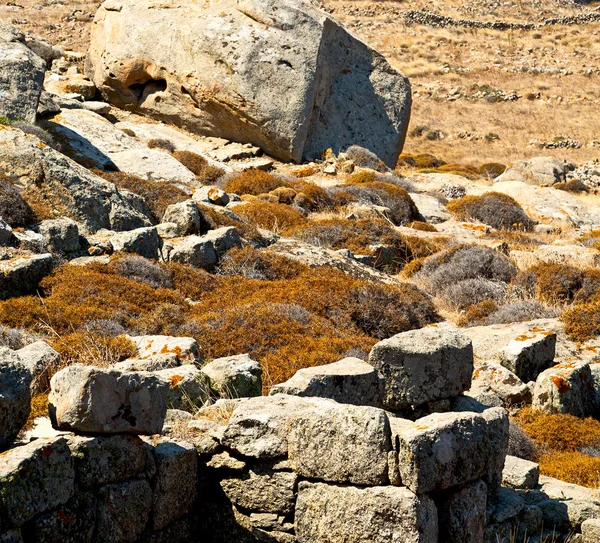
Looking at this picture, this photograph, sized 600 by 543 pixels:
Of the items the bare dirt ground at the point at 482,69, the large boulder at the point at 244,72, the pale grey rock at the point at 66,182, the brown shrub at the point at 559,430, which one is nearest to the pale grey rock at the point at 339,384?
the brown shrub at the point at 559,430

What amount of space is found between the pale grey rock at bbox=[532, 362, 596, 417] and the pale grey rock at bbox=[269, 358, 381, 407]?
3.23m

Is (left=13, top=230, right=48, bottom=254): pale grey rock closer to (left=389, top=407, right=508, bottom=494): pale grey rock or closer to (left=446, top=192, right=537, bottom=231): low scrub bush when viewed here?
(left=389, top=407, right=508, bottom=494): pale grey rock

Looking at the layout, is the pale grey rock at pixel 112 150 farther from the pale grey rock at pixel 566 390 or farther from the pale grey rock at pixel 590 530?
the pale grey rock at pixel 590 530

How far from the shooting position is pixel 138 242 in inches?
522

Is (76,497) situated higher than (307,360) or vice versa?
(76,497)

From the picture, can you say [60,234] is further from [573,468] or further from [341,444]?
[341,444]

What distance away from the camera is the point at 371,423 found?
5.46 m

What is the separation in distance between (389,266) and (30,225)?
7.34 metres

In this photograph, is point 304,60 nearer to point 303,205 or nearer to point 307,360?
point 303,205

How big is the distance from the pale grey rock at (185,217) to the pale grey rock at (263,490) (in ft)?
29.5

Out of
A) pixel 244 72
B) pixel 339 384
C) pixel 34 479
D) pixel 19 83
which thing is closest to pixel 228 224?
pixel 19 83

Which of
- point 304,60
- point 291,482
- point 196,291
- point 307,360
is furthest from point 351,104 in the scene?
point 291,482

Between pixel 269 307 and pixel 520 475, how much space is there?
5059 mm

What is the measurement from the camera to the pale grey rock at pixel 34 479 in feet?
15.2
